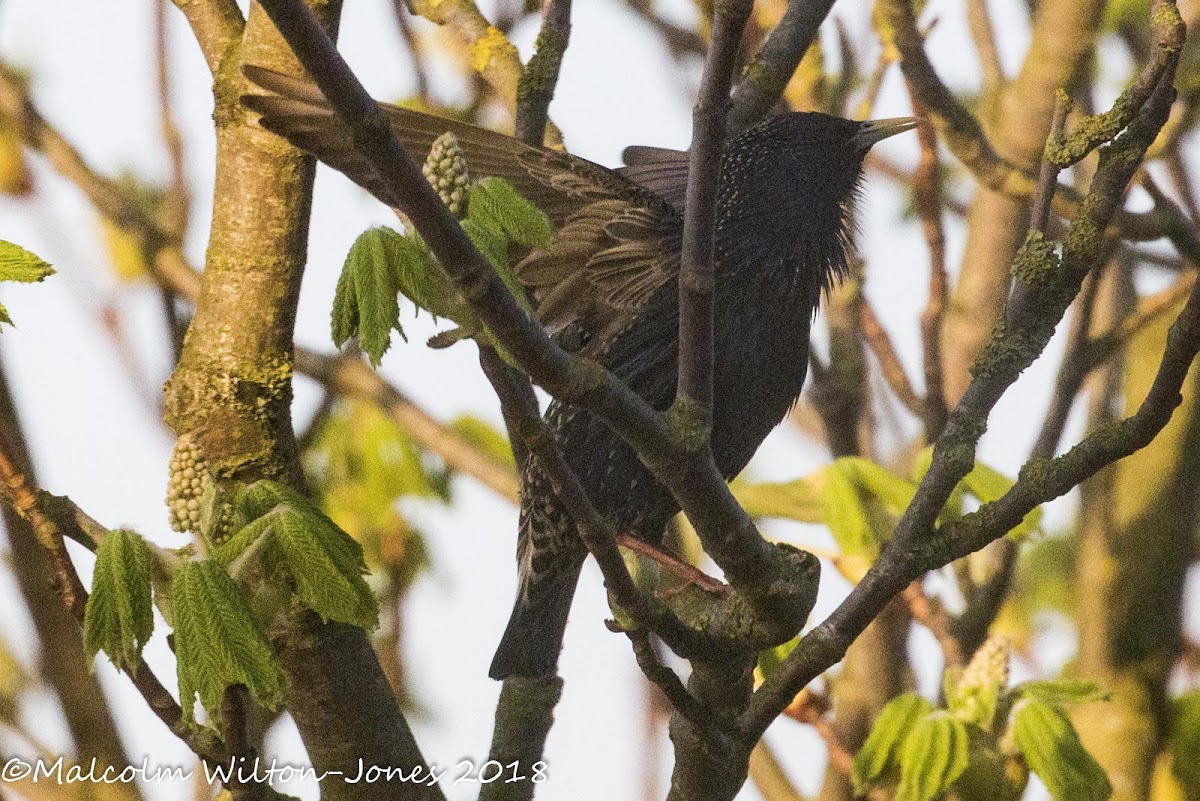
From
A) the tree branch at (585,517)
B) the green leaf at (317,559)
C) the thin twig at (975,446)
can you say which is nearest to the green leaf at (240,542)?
the green leaf at (317,559)

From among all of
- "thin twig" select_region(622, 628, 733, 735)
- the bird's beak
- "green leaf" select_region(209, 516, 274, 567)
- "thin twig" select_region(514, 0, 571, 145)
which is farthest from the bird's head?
"green leaf" select_region(209, 516, 274, 567)

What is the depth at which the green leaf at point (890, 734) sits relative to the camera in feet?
10.8

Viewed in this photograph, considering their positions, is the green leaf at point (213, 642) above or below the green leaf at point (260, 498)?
below

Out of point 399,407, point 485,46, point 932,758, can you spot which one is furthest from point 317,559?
point 399,407

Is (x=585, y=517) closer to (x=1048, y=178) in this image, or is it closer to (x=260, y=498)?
(x=260, y=498)

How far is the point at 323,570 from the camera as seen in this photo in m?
2.11

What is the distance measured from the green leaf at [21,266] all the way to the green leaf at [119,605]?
377mm

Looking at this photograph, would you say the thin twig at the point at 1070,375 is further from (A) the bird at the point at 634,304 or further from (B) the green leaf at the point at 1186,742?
(B) the green leaf at the point at 1186,742

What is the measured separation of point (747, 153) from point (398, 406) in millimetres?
1300

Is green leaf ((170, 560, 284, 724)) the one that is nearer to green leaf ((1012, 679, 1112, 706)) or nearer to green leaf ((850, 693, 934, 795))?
green leaf ((850, 693, 934, 795))

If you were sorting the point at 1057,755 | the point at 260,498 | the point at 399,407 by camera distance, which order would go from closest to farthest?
the point at 260,498 < the point at 1057,755 < the point at 399,407

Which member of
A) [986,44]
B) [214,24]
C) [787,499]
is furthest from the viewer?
[986,44]

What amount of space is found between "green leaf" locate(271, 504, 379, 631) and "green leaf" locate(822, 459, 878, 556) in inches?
63.7

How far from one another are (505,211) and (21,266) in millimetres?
708
